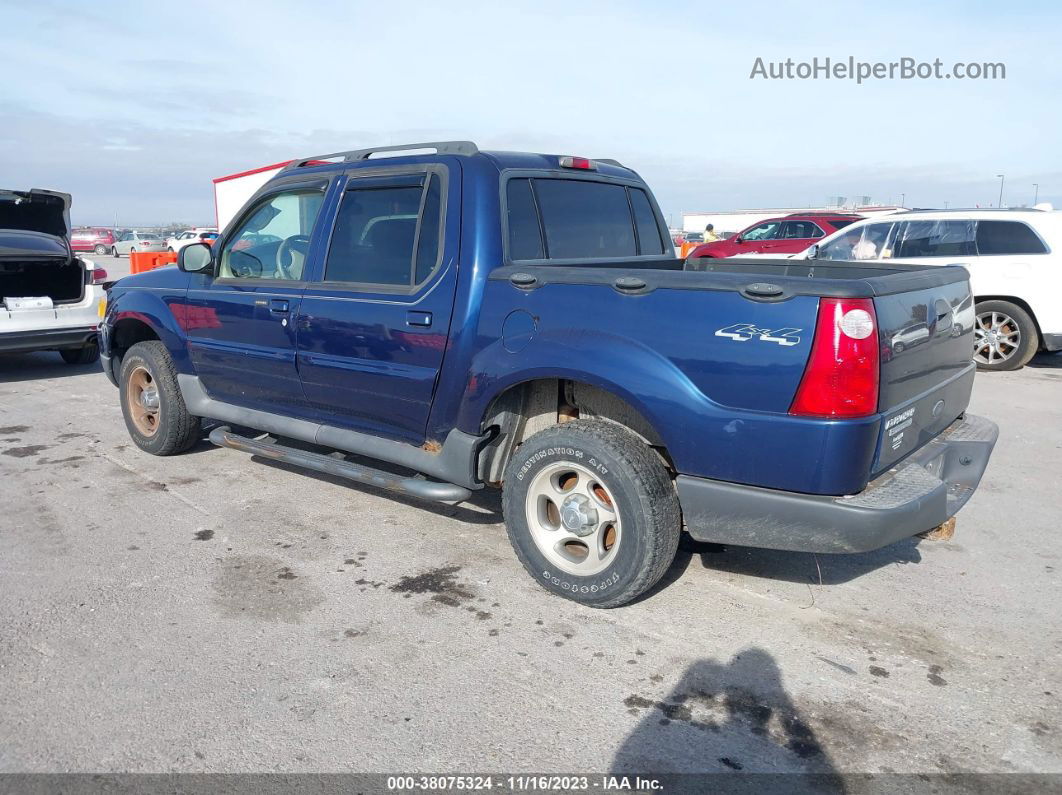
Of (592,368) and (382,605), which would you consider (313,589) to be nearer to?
(382,605)

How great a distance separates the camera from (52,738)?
2.68 m

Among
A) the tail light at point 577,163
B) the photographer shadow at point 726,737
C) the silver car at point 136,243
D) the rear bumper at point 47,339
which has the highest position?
the silver car at point 136,243

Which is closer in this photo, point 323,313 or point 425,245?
point 425,245

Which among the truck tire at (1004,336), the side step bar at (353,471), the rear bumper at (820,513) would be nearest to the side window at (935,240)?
the truck tire at (1004,336)

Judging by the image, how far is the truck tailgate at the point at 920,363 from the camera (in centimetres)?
300

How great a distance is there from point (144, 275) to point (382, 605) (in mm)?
3286

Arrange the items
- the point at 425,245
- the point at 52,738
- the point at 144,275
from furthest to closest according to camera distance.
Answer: the point at 144,275
the point at 425,245
the point at 52,738

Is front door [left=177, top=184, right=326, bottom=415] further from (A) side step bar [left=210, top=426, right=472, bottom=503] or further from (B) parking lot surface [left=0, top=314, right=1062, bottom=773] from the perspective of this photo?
(B) parking lot surface [left=0, top=314, right=1062, bottom=773]

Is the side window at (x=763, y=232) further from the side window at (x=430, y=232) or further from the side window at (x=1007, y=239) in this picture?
the side window at (x=430, y=232)

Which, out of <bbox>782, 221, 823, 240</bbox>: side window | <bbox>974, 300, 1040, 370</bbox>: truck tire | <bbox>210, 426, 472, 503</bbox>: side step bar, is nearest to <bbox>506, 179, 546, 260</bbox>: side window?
<bbox>210, 426, 472, 503</bbox>: side step bar

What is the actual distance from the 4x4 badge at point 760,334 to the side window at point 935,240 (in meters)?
7.67

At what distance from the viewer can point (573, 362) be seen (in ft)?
11.0

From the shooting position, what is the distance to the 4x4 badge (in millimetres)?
2881

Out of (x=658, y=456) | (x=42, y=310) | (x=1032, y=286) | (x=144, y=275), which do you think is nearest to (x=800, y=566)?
(x=658, y=456)
